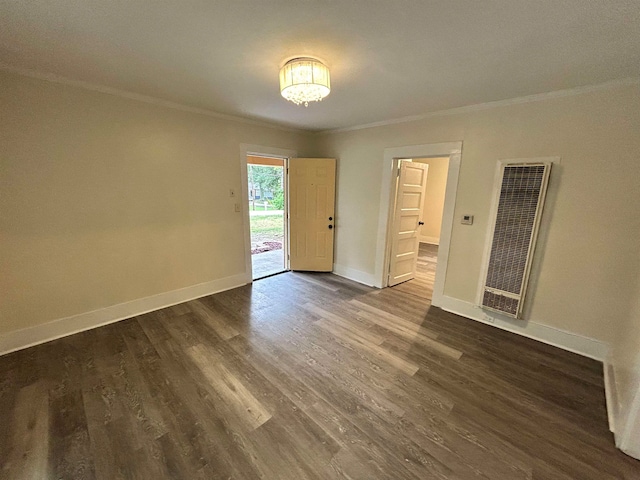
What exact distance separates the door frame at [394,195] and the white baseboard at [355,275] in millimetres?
115

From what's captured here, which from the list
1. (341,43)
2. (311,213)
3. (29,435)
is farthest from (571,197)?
(29,435)

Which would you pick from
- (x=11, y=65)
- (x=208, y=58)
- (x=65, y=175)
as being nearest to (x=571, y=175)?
(x=208, y=58)

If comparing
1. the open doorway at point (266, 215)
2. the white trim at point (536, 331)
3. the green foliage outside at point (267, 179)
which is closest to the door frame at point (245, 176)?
the open doorway at point (266, 215)

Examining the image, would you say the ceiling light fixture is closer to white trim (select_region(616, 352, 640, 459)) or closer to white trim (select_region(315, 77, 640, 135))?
white trim (select_region(315, 77, 640, 135))

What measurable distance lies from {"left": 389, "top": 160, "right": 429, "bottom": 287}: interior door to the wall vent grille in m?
1.27

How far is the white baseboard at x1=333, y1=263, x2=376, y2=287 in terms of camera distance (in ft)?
13.2

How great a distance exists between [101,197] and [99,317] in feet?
4.23

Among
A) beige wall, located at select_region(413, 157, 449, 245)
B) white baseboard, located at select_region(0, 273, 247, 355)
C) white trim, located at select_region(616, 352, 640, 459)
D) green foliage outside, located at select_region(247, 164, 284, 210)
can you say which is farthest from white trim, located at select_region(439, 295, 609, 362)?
green foliage outside, located at select_region(247, 164, 284, 210)

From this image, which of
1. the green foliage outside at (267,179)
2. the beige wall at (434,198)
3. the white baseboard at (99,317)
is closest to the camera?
the white baseboard at (99,317)

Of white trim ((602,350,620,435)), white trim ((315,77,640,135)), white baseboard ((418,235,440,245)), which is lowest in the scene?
white trim ((602,350,620,435))

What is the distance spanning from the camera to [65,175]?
7.72 feet

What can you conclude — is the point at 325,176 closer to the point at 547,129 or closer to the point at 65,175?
the point at 547,129

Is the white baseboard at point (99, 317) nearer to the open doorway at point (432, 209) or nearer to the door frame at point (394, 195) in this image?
the door frame at point (394, 195)

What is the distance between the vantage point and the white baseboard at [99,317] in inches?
90.4
